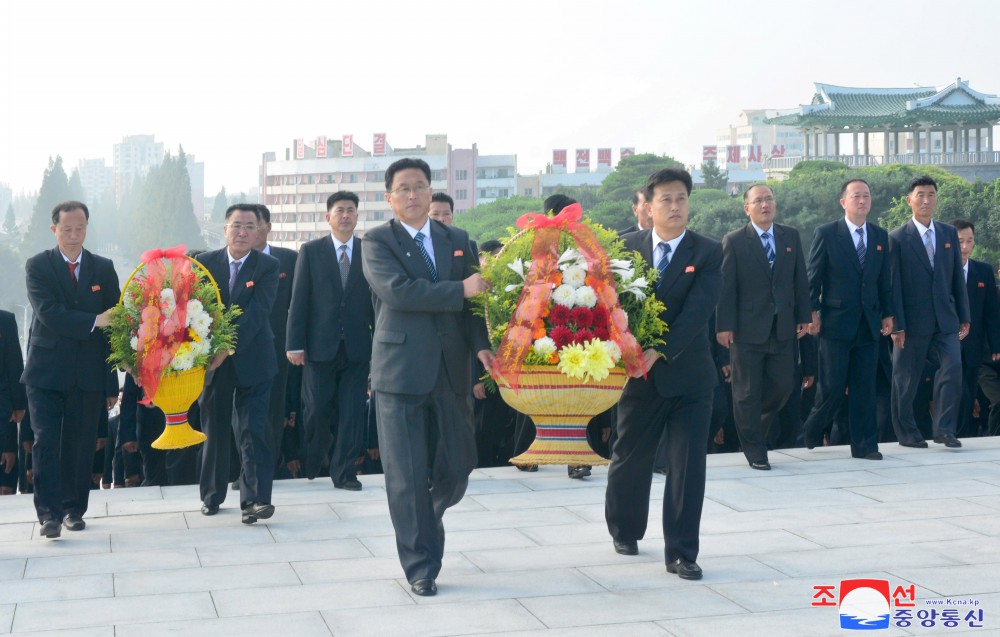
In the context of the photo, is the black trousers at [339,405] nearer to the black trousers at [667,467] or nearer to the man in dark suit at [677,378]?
the black trousers at [667,467]

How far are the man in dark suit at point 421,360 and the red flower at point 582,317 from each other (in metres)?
0.40

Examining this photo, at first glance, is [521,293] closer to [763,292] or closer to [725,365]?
[763,292]

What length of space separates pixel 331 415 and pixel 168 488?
1.12 metres

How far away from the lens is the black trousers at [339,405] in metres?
7.82

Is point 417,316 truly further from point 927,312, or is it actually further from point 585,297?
point 927,312

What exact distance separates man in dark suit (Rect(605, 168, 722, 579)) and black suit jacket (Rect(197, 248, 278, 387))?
2304mm

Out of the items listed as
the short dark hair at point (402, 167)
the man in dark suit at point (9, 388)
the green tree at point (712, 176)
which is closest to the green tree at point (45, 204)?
the green tree at point (712, 176)

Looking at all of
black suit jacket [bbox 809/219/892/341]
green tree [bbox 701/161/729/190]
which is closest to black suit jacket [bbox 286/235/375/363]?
black suit jacket [bbox 809/219/892/341]

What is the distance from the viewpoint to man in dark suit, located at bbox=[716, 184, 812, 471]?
8.26 metres

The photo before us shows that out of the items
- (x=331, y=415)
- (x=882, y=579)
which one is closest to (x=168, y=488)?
(x=331, y=415)

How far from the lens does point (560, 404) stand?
5336mm

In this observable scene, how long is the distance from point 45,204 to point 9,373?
91.4 m

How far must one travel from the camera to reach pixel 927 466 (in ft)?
27.3

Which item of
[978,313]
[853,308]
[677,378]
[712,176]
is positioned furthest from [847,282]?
[712,176]
